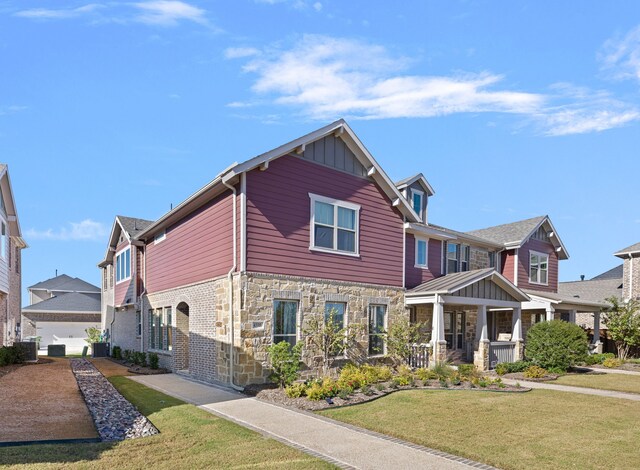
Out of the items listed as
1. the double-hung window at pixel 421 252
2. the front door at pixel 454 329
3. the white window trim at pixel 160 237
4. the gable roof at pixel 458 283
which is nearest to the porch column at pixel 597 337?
the gable roof at pixel 458 283

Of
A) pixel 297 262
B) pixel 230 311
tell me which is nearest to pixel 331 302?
pixel 297 262

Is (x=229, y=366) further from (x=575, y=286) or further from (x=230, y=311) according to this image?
(x=575, y=286)

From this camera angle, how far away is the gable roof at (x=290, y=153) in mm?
14453

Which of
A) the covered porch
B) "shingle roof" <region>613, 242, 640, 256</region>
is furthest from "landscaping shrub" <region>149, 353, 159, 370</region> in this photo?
"shingle roof" <region>613, 242, 640, 256</region>

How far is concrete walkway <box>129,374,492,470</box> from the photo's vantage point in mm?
7375

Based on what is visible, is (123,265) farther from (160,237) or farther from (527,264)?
(527,264)

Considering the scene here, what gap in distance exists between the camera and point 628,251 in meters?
30.2

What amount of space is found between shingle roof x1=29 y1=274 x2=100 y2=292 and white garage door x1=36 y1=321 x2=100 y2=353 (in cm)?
1223

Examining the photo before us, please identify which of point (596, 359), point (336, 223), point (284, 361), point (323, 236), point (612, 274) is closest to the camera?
point (284, 361)

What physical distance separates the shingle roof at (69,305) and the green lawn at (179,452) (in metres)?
35.5

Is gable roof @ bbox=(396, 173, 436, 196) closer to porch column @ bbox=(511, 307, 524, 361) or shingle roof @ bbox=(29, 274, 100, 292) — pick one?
porch column @ bbox=(511, 307, 524, 361)

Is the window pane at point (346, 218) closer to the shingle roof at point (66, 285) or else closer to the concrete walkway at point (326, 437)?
the concrete walkway at point (326, 437)

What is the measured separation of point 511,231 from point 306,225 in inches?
618


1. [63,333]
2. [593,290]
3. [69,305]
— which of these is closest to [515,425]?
[593,290]
